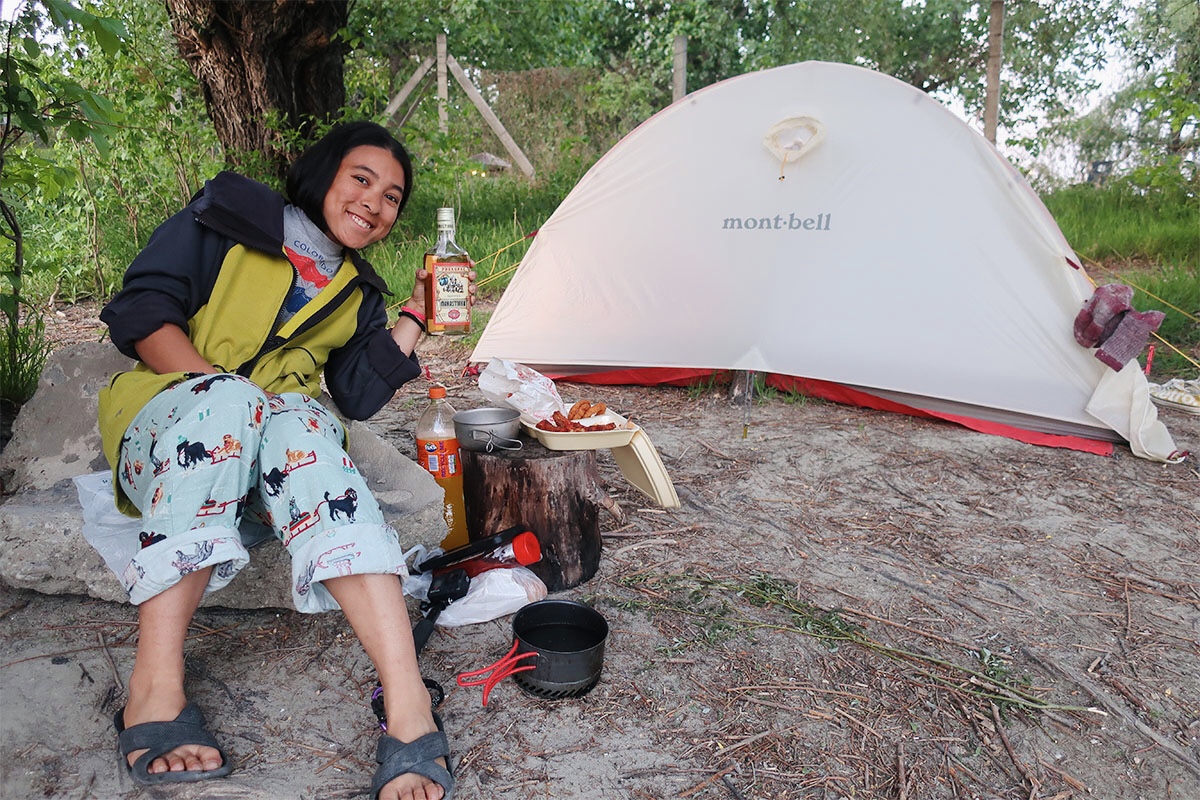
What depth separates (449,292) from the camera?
2.24 metres

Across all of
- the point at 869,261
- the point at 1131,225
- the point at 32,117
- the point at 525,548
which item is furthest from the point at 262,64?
the point at 1131,225

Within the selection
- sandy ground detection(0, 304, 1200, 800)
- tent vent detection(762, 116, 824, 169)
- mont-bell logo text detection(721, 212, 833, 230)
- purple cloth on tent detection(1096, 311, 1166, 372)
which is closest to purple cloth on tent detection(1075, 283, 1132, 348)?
purple cloth on tent detection(1096, 311, 1166, 372)

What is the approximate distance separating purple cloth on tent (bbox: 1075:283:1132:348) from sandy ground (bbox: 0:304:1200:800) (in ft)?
2.57

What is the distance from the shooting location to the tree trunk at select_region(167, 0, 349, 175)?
413cm

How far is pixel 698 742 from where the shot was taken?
1.64 metres

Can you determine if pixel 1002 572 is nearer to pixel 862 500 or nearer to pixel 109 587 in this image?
pixel 862 500

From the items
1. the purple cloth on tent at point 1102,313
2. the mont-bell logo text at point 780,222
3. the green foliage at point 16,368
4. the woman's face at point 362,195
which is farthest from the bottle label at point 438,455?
the purple cloth on tent at point 1102,313

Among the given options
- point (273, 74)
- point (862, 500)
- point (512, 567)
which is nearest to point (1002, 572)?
point (862, 500)

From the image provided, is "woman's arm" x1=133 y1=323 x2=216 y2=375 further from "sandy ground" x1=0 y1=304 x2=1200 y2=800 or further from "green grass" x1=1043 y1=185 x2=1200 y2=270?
"green grass" x1=1043 y1=185 x2=1200 y2=270

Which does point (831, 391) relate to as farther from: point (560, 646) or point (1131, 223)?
point (1131, 223)

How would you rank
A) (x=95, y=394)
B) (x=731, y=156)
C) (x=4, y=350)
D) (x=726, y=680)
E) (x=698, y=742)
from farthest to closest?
(x=731, y=156) < (x=4, y=350) < (x=95, y=394) < (x=726, y=680) < (x=698, y=742)

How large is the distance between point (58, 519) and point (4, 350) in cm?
113

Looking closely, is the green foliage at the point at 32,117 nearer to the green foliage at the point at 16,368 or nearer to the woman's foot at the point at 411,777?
the green foliage at the point at 16,368

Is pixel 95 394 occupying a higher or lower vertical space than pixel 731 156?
lower
